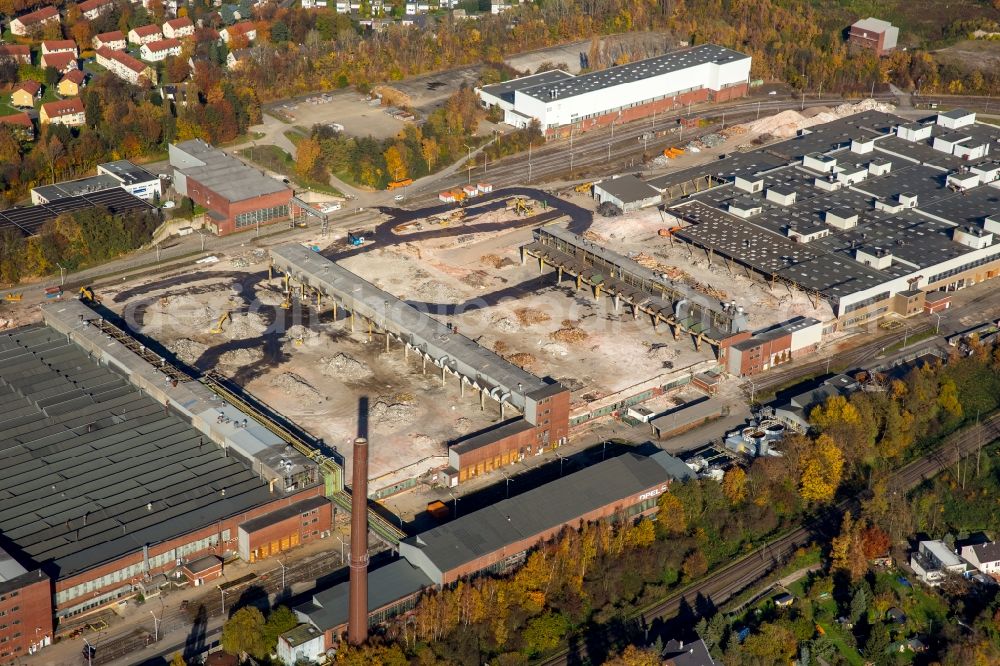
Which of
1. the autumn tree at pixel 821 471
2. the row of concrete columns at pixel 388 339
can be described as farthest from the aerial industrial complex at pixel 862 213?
the row of concrete columns at pixel 388 339

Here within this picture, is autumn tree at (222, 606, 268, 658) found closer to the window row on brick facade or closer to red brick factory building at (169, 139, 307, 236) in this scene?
red brick factory building at (169, 139, 307, 236)

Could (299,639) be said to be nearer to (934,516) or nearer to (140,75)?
(934,516)

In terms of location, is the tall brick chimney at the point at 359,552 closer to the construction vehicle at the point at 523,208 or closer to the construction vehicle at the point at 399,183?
the construction vehicle at the point at 523,208

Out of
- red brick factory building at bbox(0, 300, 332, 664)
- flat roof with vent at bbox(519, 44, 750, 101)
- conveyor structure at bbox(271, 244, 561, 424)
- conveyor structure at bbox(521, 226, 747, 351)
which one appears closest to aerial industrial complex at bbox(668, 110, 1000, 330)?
conveyor structure at bbox(521, 226, 747, 351)

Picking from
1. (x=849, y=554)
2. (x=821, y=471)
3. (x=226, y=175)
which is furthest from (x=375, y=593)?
(x=226, y=175)

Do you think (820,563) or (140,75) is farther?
(140,75)

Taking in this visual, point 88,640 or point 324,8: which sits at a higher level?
point 324,8

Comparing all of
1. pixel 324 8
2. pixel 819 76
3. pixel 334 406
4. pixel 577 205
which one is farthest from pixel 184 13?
pixel 334 406
